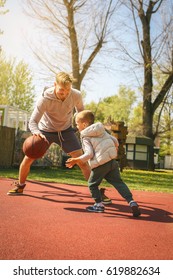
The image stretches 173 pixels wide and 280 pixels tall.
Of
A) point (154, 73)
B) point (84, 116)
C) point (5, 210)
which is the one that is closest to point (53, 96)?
point (84, 116)

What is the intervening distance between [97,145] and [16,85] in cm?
2796

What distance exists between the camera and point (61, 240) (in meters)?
3.08

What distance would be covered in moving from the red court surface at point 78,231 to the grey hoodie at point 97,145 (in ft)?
2.27

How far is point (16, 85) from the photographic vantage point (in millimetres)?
31344

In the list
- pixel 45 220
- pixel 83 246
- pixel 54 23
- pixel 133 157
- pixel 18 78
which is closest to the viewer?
pixel 83 246


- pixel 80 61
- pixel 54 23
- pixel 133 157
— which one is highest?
pixel 54 23

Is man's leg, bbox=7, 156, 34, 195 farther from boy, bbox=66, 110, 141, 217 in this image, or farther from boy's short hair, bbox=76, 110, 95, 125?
boy's short hair, bbox=76, 110, 95, 125

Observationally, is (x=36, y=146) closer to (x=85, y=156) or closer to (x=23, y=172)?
(x=23, y=172)

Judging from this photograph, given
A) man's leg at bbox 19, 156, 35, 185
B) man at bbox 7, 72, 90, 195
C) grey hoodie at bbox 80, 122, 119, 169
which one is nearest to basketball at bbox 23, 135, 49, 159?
man at bbox 7, 72, 90, 195

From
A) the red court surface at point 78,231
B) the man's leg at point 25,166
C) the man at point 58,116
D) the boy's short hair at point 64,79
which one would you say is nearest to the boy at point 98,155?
the red court surface at point 78,231

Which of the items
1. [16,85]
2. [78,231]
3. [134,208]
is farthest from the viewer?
[16,85]

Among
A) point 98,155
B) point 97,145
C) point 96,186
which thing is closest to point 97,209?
point 96,186
